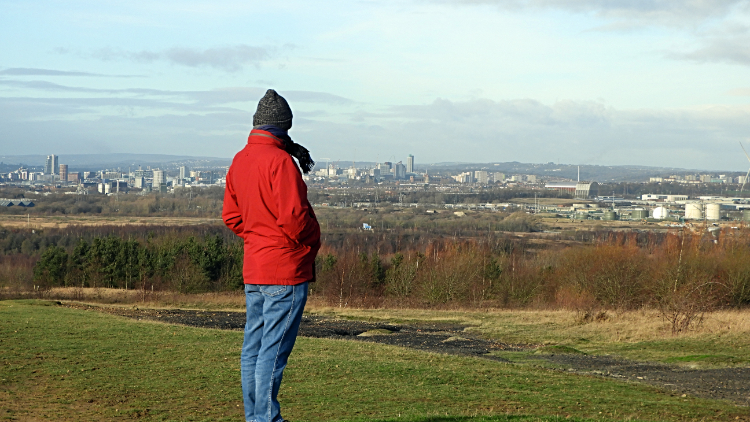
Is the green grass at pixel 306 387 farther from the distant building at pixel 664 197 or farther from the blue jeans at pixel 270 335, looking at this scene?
the distant building at pixel 664 197

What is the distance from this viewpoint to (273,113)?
5.59m

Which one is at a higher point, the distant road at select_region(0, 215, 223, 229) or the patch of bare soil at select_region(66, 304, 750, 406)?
the patch of bare soil at select_region(66, 304, 750, 406)

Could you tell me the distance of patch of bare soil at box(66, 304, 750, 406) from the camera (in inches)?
666

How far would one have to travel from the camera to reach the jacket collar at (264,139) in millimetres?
5469

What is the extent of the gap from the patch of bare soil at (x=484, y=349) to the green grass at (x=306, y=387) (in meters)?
1.86

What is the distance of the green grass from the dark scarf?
3.82 meters

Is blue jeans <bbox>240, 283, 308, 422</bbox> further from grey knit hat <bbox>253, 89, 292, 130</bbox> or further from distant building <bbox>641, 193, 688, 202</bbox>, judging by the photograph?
distant building <bbox>641, 193, 688, 202</bbox>

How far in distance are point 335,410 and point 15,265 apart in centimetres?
7744

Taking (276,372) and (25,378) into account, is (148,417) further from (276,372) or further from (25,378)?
(276,372)

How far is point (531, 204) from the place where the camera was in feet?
595

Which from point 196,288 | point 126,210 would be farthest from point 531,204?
point 196,288

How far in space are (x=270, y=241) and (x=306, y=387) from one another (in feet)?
29.6

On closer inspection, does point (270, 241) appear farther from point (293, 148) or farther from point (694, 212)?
point (694, 212)

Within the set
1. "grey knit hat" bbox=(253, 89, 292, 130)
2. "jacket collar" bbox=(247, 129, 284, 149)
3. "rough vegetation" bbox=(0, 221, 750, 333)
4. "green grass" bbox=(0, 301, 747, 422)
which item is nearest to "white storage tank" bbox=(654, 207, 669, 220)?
"rough vegetation" bbox=(0, 221, 750, 333)
